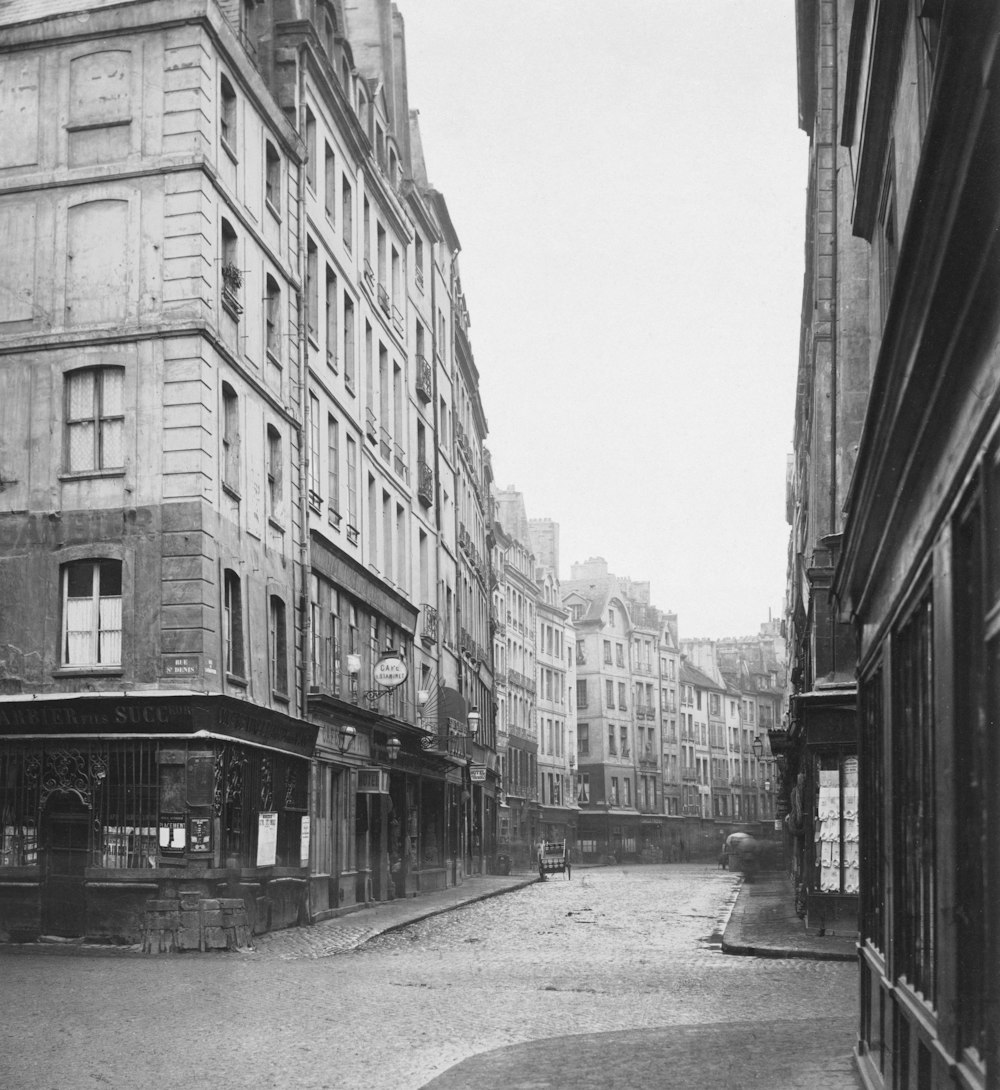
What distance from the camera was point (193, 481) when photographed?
23547 mm

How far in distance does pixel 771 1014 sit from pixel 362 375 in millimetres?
23535

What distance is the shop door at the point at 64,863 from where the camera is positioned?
74.3 feet

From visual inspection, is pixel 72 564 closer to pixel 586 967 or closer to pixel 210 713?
pixel 210 713

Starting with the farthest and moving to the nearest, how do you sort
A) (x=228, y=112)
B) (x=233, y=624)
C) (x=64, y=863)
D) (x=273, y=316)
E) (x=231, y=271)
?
(x=273, y=316) < (x=228, y=112) < (x=231, y=271) < (x=233, y=624) < (x=64, y=863)

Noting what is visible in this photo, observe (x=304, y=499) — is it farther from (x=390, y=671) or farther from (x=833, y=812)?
(x=833, y=812)

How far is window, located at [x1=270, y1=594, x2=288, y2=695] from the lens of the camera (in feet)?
88.6

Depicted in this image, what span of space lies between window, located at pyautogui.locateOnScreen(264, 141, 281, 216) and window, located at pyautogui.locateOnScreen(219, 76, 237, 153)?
1854mm

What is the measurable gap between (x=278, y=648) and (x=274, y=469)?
3148 millimetres

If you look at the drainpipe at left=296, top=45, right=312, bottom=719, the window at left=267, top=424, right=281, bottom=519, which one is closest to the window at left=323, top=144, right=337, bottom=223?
the drainpipe at left=296, top=45, right=312, bottom=719

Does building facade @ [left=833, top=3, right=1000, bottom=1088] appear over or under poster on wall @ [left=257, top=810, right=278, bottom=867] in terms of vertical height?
over

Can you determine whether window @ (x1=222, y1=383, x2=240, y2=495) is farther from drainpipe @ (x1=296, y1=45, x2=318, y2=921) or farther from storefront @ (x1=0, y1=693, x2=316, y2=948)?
storefront @ (x1=0, y1=693, x2=316, y2=948)

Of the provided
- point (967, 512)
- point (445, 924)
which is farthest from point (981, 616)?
point (445, 924)

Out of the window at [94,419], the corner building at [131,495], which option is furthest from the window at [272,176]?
the window at [94,419]

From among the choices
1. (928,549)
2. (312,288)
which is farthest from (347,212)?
(928,549)
